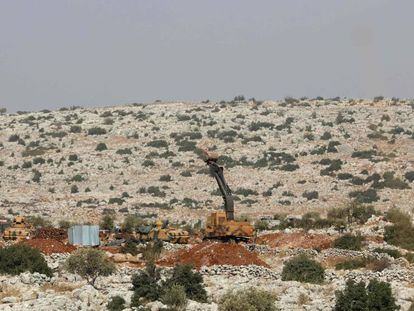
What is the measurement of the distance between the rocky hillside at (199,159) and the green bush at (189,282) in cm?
2918

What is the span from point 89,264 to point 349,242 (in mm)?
12512

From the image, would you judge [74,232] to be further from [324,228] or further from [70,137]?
A: [70,137]

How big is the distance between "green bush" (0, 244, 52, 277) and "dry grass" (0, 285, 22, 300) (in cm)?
214

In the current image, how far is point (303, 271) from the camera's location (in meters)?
30.4

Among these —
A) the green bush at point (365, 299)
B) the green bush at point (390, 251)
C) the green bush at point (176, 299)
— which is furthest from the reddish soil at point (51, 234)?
the green bush at point (365, 299)

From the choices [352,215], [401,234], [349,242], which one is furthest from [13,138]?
[349,242]

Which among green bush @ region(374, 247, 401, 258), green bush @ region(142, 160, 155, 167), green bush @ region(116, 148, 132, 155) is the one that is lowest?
green bush @ region(374, 247, 401, 258)

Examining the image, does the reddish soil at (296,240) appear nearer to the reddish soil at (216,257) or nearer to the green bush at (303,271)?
the reddish soil at (216,257)

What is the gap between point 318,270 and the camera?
30516mm

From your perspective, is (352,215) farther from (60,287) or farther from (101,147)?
(101,147)

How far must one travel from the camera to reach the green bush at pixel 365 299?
24.7 m

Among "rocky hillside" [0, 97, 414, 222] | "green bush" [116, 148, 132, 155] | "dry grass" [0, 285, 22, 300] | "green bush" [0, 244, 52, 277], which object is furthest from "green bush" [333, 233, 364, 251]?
"green bush" [116, 148, 132, 155]

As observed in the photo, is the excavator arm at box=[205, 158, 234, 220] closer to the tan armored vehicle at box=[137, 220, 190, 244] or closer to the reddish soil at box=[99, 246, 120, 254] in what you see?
the tan armored vehicle at box=[137, 220, 190, 244]

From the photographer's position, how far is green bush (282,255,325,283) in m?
30.1
